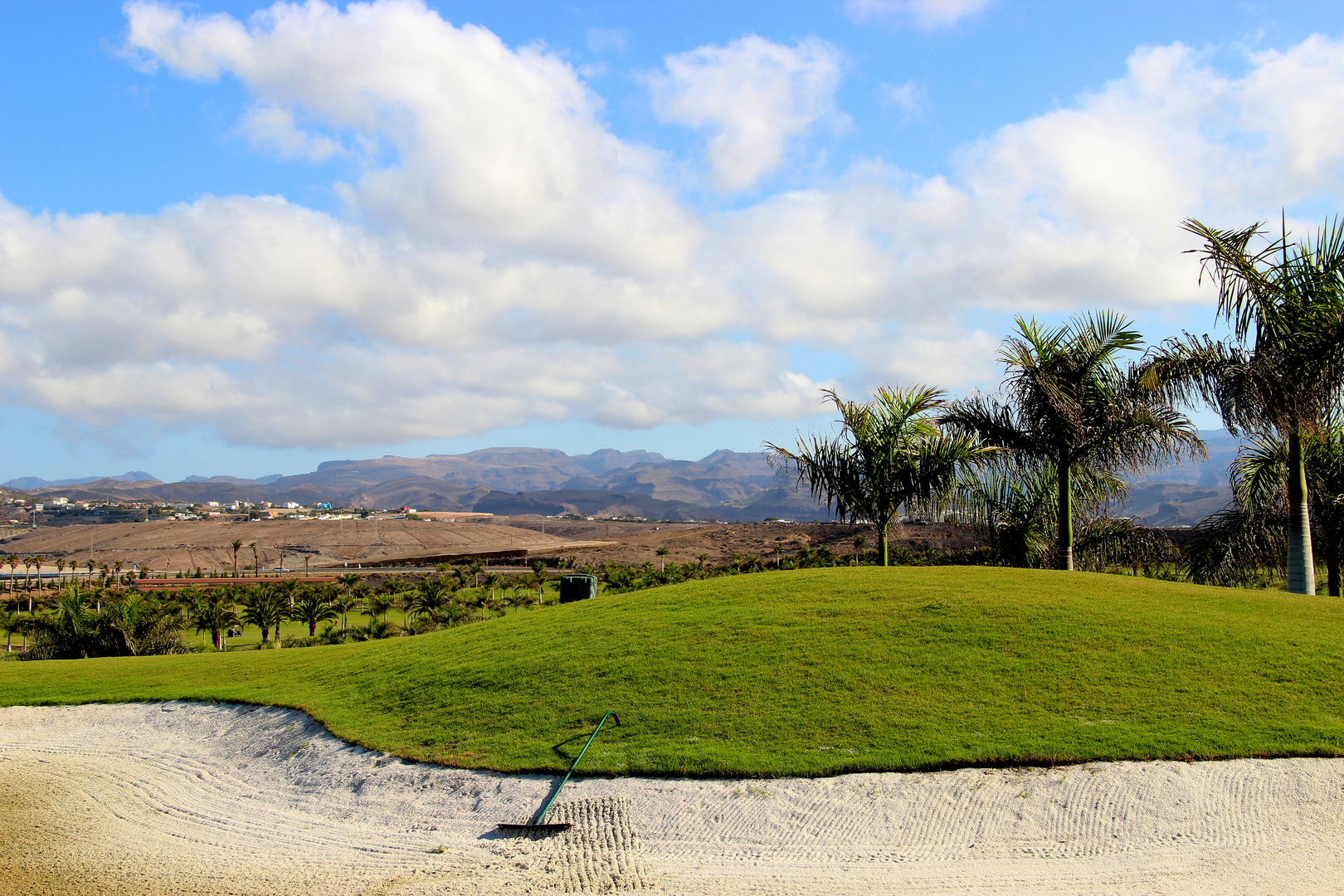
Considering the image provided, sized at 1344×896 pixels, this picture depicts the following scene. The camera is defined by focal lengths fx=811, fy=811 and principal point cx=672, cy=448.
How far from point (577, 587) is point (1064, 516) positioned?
11.9 meters

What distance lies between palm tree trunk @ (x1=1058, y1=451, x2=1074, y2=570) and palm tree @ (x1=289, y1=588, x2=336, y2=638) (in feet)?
115

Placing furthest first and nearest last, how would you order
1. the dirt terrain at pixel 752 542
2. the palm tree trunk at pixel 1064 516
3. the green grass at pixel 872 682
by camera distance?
the dirt terrain at pixel 752 542 → the palm tree trunk at pixel 1064 516 → the green grass at pixel 872 682

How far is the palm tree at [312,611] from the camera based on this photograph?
43062 millimetres

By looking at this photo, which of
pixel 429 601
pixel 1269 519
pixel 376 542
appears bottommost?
pixel 376 542

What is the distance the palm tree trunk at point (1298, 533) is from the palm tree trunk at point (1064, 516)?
3.64 metres

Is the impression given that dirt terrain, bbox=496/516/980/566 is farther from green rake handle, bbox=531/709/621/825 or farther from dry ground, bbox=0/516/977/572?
green rake handle, bbox=531/709/621/825

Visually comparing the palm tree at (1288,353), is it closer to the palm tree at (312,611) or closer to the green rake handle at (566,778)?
the green rake handle at (566,778)

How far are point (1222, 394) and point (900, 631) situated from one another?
7237 millimetres

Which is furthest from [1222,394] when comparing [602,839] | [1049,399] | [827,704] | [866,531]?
[866,531]

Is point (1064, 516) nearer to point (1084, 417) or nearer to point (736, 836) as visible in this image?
point (1084, 417)

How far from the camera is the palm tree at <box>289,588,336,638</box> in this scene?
141 ft

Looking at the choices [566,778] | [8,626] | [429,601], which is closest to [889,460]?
[566,778]

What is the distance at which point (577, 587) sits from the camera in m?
21.6

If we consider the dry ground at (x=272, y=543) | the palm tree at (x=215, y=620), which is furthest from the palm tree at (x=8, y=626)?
the dry ground at (x=272, y=543)
